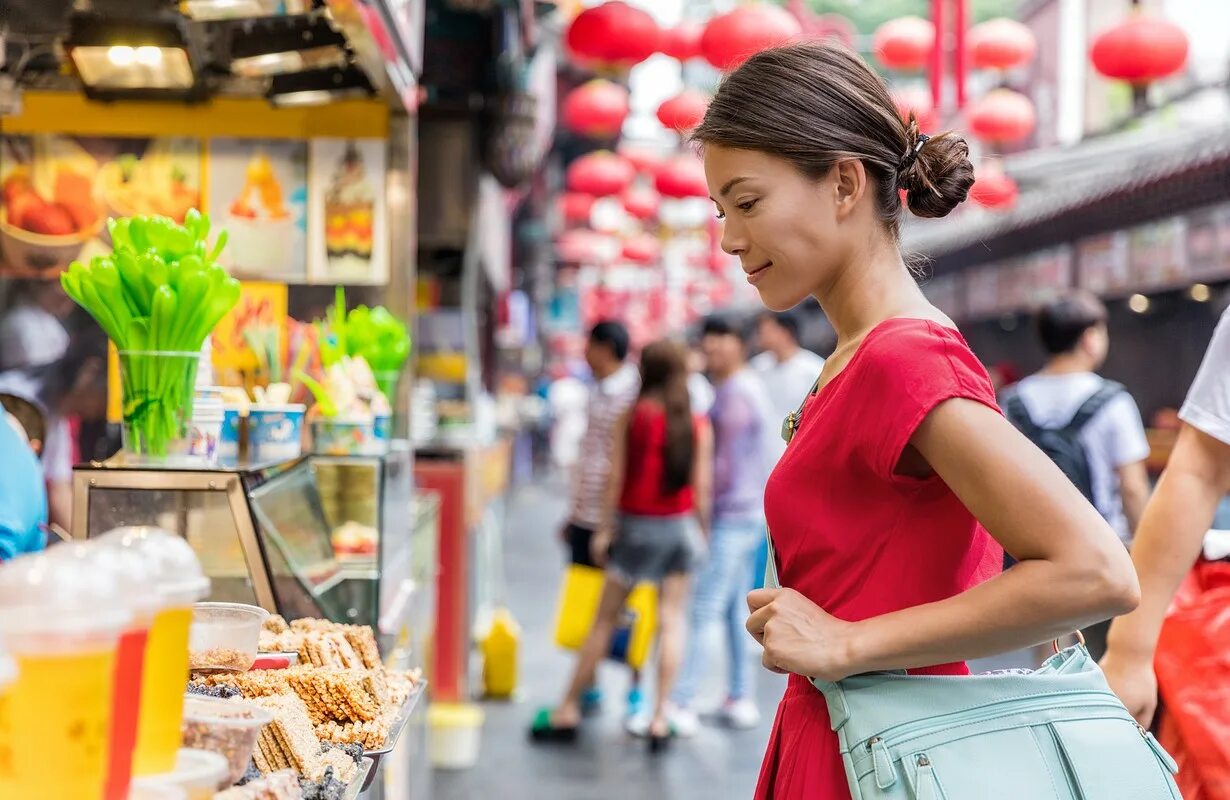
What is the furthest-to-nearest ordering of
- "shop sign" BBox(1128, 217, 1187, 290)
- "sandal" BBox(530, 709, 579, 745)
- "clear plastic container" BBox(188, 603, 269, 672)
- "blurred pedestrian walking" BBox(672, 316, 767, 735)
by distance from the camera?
"shop sign" BBox(1128, 217, 1187, 290)
"blurred pedestrian walking" BBox(672, 316, 767, 735)
"sandal" BBox(530, 709, 579, 745)
"clear plastic container" BBox(188, 603, 269, 672)

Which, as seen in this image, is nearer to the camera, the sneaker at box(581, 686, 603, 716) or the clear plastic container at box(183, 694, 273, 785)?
the clear plastic container at box(183, 694, 273, 785)

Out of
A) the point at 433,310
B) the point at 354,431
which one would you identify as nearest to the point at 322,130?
the point at 354,431

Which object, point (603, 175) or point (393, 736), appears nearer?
point (393, 736)

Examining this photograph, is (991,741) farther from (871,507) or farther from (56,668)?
(56,668)

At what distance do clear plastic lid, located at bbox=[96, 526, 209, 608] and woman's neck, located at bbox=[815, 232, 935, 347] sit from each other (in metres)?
0.85

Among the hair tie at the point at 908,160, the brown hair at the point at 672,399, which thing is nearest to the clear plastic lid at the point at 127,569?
the hair tie at the point at 908,160

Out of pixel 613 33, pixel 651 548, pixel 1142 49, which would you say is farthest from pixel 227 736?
pixel 1142 49

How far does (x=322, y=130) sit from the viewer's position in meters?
3.99

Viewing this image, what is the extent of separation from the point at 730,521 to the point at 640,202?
8649 mm

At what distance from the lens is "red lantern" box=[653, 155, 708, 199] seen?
426 inches

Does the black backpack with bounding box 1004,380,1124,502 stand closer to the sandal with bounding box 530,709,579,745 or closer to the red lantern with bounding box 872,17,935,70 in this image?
the sandal with bounding box 530,709,579,745

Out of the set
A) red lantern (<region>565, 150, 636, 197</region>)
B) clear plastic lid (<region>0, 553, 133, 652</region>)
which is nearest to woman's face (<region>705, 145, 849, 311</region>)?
clear plastic lid (<region>0, 553, 133, 652</region>)

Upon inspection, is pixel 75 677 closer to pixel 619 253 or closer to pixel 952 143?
pixel 952 143

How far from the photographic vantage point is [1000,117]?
8.86 metres
